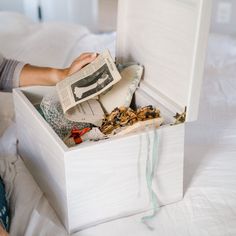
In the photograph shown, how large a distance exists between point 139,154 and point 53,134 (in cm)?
14

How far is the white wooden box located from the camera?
636mm

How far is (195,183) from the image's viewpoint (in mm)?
816

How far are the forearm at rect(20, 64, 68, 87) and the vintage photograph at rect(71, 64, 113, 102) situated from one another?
0.41 feet

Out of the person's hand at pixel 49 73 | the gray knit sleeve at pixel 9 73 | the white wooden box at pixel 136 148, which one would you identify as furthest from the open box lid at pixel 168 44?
the gray knit sleeve at pixel 9 73

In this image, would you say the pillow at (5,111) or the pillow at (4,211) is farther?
the pillow at (5,111)

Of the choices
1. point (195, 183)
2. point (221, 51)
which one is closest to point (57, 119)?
point (195, 183)

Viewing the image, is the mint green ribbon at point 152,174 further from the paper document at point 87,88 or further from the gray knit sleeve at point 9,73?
the gray knit sleeve at point 9,73

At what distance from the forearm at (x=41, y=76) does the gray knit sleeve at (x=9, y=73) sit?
14 mm

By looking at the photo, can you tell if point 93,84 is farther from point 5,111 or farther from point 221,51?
point 221,51

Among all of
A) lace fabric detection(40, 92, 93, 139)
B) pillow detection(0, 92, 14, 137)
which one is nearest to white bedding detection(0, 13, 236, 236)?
pillow detection(0, 92, 14, 137)

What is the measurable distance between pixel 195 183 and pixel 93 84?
11.3 inches

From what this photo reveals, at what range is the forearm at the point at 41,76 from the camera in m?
0.96

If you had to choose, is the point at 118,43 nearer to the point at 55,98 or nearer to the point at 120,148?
the point at 55,98

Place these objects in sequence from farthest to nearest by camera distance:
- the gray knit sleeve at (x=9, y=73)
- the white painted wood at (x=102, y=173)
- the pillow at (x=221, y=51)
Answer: the pillow at (x=221, y=51), the gray knit sleeve at (x=9, y=73), the white painted wood at (x=102, y=173)
